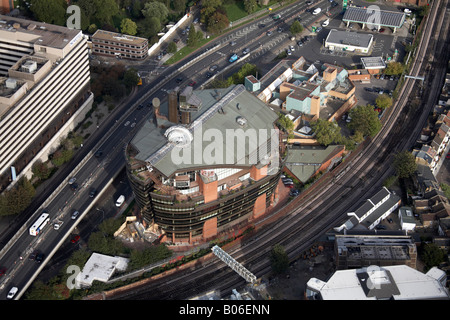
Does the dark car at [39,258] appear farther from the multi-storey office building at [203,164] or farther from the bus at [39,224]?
the multi-storey office building at [203,164]

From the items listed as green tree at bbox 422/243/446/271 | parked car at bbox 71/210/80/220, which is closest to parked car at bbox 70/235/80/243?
parked car at bbox 71/210/80/220

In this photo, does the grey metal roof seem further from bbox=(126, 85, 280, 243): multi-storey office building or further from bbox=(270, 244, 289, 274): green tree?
bbox=(270, 244, 289, 274): green tree

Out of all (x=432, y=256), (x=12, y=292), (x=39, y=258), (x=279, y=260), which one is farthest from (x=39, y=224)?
(x=432, y=256)

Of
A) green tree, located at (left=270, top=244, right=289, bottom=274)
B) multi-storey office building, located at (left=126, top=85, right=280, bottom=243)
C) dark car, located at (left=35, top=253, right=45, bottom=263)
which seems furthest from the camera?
dark car, located at (left=35, top=253, right=45, bottom=263)

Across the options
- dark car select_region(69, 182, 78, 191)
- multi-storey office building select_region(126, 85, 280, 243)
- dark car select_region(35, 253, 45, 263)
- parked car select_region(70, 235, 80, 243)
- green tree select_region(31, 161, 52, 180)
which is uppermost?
multi-storey office building select_region(126, 85, 280, 243)

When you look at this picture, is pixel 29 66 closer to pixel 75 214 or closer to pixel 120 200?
pixel 75 214

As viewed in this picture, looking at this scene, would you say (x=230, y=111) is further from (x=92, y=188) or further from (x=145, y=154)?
(x=92, y=188)

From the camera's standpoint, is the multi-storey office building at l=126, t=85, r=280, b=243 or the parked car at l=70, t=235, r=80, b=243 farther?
the parked car at l=70, t=235, r=80, b=243
